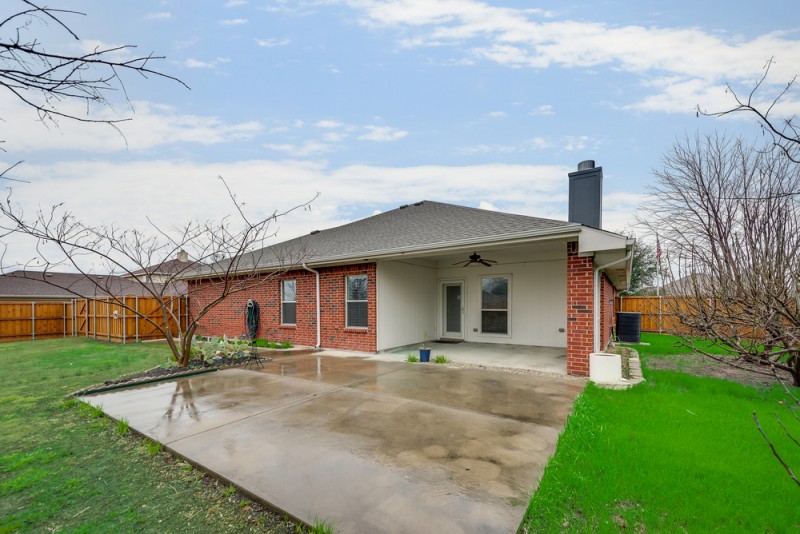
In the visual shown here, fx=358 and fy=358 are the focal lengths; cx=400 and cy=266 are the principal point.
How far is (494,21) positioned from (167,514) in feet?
28.0

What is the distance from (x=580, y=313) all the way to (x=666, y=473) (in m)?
3.82

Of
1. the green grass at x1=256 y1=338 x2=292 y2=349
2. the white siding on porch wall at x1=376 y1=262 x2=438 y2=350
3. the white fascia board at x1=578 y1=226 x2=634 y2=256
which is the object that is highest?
the white fascia board at x1=578 y1=226 x2=634 y2=256

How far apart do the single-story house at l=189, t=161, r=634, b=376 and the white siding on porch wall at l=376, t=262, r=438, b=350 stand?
28 millimetres

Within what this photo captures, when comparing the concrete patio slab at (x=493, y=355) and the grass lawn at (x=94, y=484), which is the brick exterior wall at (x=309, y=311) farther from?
the grass lawn at (x=94, y=484)

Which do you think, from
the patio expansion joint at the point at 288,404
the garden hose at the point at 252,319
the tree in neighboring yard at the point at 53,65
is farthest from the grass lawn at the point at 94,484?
the garden hose at the point at 252,319

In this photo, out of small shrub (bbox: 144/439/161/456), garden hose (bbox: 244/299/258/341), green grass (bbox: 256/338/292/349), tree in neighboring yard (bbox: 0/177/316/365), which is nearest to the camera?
small shrub (bbox: 144/439/161/456)

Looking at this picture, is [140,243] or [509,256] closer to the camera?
[140,243]

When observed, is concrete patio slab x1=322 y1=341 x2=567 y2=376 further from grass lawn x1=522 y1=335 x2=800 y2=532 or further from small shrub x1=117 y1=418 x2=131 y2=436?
small shrub x1=117 y1=418 x2=131 y2=436

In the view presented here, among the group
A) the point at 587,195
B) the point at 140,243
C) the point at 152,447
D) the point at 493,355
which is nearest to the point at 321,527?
the point at 152,447

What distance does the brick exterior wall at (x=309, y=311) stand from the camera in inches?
360

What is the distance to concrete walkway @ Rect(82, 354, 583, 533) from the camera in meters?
2.42

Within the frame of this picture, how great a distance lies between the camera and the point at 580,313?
6.42m

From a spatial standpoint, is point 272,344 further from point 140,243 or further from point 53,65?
point 53,65

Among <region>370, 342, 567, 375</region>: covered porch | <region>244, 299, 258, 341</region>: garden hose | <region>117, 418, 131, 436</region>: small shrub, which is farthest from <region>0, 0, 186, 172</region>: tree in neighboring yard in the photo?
<region>244, 299, 258, 341</region>: garden hose
